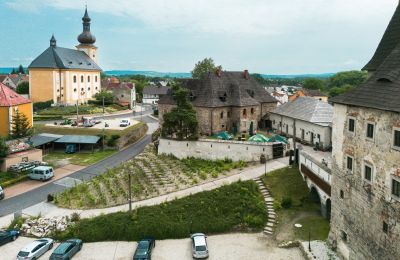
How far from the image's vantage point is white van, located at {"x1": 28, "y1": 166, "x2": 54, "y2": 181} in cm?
3759

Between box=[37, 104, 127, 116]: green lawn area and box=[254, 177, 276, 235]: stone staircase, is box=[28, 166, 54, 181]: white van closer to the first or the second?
box=[254, 177, 276, 235]: stone staircase

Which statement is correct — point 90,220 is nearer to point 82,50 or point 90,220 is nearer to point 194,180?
point 194,180

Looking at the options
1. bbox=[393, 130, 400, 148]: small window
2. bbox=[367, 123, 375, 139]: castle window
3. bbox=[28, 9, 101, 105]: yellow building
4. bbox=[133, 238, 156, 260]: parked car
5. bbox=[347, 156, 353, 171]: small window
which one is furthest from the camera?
bbox=[28, 9, 101, 105]: yellow building

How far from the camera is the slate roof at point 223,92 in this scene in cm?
4650

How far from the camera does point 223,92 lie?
47.5m

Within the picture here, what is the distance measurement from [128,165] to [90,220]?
12.6 meters

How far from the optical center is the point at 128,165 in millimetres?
40312

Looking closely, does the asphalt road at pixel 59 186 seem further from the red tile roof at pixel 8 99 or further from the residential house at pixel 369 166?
the residential house at pixel 369 166

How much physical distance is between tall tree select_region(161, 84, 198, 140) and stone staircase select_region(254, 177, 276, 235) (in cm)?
1079

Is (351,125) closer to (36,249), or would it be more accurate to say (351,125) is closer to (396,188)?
(396,188)

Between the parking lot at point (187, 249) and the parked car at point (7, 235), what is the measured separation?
0.32m

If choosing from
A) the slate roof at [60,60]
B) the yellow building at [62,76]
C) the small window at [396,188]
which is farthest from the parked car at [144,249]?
the slate roof at [60,60]

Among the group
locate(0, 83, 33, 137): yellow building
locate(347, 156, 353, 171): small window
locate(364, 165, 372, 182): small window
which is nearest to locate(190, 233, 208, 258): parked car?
locate(347, 156, 353, 171): small window

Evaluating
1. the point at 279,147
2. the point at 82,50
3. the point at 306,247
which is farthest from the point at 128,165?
the point at 82,50
